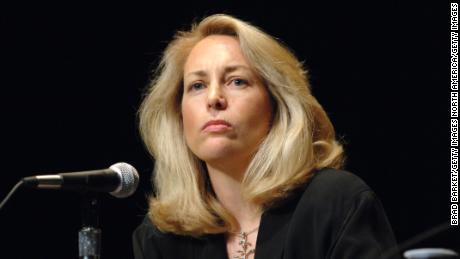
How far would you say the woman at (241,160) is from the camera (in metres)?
2.89

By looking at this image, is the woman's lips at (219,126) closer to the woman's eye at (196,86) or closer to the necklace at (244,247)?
the woman's eye at (196,86)

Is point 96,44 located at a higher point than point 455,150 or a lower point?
higher

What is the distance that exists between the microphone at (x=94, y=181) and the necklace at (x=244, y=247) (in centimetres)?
84

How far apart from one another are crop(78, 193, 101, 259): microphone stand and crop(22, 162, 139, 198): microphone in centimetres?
4

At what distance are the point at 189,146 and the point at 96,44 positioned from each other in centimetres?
112

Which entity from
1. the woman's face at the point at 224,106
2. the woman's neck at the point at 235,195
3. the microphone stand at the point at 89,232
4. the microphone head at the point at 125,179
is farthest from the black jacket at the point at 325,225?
the microphone stand at the point at 89,232

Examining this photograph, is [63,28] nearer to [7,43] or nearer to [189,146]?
[7,43]

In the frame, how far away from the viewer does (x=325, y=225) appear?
2764 mm

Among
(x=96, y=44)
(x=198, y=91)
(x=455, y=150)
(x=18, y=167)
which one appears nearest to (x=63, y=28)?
(x=96, y=44)

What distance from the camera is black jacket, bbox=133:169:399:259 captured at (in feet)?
8.77

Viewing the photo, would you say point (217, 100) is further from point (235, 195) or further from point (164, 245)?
point (164, 245)

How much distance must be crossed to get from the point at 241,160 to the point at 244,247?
1.12 ft

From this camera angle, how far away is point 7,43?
12.9ft

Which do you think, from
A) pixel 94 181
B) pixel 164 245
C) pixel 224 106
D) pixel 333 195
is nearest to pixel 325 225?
Result: pixel 333 195
